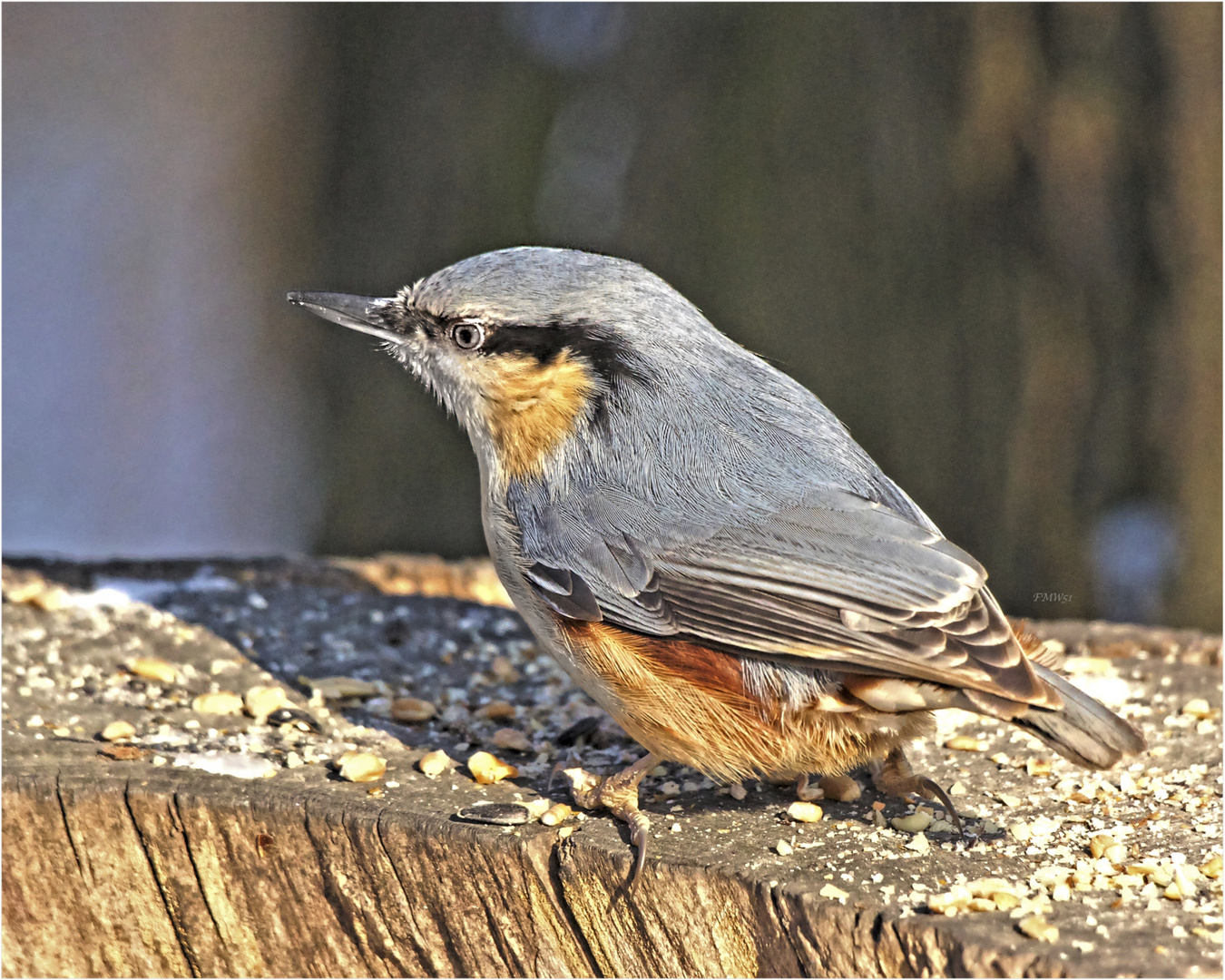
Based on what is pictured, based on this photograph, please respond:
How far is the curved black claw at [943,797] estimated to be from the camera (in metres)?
2.26

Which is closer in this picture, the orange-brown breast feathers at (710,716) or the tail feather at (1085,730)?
the tail feather at (1085,730)

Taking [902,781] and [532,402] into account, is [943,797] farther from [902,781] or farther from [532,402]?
[532,402]

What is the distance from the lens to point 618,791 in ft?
7.66

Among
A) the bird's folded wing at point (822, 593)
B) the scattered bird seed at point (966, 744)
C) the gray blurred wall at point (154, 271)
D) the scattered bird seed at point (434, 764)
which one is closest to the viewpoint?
the bird's folded wing at point (822, 593)

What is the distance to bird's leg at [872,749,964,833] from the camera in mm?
2367

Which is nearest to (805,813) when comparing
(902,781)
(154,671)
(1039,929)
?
(902,781)

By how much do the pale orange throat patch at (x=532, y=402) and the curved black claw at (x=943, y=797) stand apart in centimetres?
98

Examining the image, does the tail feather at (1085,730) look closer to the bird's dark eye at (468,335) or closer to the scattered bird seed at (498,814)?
the scattered bird seed at (498,814)

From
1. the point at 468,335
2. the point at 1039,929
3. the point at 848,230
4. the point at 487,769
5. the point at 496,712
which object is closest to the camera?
the point at 1039,929

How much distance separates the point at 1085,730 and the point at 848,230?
3035mm

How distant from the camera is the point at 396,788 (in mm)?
2373

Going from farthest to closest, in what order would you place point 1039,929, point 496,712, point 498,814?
point 496,712 → point 498,814 → point 1039,929

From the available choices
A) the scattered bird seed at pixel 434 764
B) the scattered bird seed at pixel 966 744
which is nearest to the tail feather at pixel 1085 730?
the scattered bird seed at pixel 966 744

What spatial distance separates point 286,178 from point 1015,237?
5267 mm
